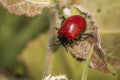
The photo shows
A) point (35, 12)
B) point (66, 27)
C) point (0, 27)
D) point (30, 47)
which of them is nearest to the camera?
point (35, 12)

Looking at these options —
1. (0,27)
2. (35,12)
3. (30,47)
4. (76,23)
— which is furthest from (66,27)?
(0,27)

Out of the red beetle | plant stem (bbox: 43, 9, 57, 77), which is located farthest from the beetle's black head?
plant stem (bbox: 43, 9, 57, 77)

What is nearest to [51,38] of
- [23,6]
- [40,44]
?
[23,6]

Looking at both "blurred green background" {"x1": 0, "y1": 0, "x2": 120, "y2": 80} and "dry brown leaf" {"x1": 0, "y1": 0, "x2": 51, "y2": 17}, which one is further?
"blurred green background" {"x1": 0, "y1": 0, "x2": 120, "y2": 80}

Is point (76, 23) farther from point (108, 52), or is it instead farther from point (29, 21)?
point (29, 21)

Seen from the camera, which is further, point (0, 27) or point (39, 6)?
point (0, 27)

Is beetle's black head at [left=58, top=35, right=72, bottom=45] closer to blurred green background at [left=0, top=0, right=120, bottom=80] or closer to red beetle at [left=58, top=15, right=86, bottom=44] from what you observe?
red beetle at [left=58, top=15, right=86, bottom=44]
